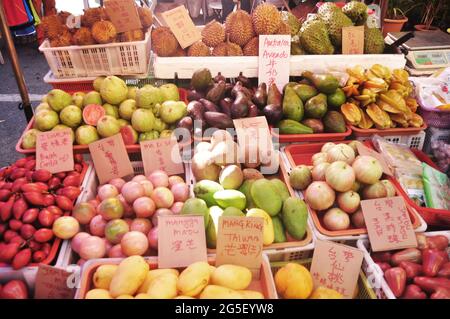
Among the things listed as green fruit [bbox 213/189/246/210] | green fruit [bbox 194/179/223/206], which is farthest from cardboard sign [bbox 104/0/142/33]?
green fruit [bbox 213/189/246/210]

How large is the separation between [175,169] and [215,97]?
61 centimetres

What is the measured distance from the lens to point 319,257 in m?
1.66

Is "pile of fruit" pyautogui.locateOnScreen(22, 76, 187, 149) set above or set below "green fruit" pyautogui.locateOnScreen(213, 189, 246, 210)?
above

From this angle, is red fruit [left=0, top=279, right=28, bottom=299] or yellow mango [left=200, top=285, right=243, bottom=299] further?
red fruit [left=0, top=279, right=28, bottom=299]

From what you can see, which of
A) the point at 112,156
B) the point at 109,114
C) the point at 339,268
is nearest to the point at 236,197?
the point at 339,268

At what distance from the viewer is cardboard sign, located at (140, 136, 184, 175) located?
2.18m

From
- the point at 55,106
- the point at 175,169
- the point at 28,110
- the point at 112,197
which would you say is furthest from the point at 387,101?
the point at 28,110

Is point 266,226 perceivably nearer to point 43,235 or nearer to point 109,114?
point 43,235

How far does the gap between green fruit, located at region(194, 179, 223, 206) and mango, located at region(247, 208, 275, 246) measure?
0.22 meters

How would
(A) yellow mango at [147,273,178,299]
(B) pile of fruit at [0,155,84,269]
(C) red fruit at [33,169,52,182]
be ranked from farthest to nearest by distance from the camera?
1. (C) red fruit at [33,169,52,182]
2. (B) pile of fruit at [0,155,84,269]
3. (A) yellow mango at [147,273,178,299]

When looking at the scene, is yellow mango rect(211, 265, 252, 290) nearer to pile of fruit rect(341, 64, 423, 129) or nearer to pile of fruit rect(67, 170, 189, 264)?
pile of fruit rect(67, 170, 189, 264)

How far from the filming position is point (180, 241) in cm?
157

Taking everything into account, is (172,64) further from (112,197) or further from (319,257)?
(319,257)

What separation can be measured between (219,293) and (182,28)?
206cm
